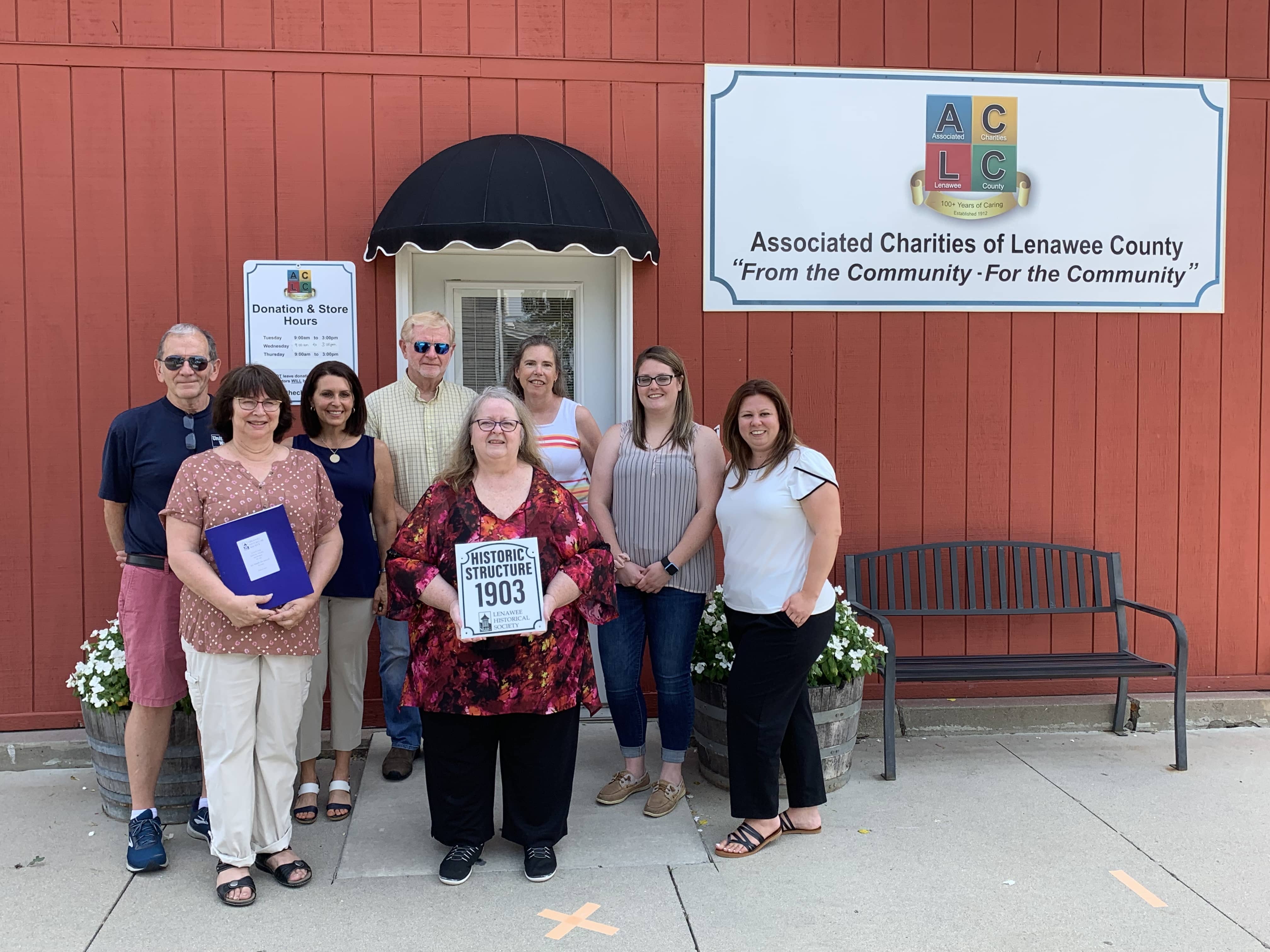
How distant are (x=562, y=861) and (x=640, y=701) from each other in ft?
2.39

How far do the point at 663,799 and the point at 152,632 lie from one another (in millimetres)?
2049

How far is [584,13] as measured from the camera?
15.9ft

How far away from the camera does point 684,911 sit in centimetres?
323

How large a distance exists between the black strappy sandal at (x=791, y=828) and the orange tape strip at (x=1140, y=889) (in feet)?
3.47

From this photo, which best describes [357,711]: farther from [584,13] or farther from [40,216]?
[584,13]

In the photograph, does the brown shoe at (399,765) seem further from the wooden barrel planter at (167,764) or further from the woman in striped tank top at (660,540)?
the woman in striped tank top at (660,540)

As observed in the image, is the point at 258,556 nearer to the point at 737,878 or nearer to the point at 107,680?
the point at 107,680

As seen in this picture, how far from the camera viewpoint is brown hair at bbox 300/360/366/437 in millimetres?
3762

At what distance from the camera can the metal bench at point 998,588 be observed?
4.95 m

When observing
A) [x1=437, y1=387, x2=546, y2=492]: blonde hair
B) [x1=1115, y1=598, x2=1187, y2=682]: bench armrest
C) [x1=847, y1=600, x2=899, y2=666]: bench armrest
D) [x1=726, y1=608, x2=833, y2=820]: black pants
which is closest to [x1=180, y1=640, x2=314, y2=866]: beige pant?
[x1=437, y1=387, x2=546, y2=492]: blonde hair

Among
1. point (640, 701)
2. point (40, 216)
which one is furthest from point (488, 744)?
point (40, 216)

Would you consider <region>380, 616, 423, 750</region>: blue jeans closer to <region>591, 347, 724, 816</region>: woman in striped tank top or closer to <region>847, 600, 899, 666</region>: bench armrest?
<region>591, 347, 724, 816</region>: woman in striped tank top

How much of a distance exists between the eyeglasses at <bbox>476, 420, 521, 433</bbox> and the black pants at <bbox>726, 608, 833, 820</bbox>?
1.11m

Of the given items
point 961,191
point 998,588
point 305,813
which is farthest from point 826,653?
point 961,191
